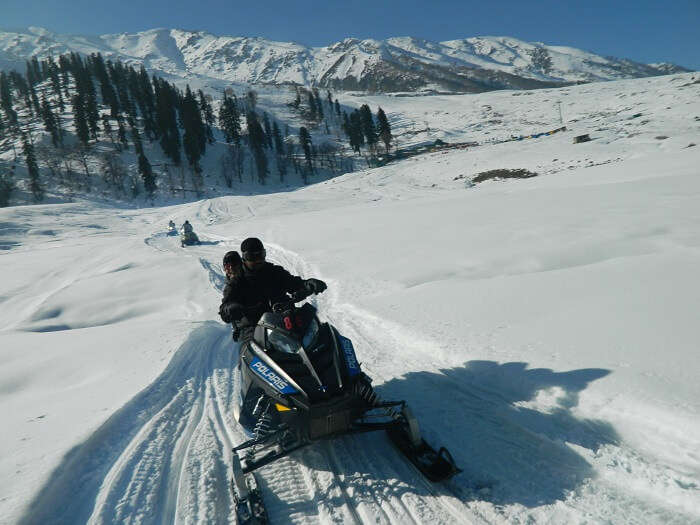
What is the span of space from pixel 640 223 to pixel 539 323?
20.9 feet

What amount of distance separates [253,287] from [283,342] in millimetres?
1232

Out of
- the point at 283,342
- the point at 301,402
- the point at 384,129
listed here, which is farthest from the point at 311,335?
the point at 384,129

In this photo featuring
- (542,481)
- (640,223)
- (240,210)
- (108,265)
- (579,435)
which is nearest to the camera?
(542,481)

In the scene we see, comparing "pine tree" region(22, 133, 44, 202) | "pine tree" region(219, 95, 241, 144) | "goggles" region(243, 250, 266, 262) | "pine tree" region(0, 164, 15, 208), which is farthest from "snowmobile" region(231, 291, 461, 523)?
"pine tree" region(219, 95, 241, 144)

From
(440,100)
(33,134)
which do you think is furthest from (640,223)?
(440,100)

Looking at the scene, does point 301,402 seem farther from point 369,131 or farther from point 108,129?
point 108,129

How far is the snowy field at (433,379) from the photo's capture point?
3035mm

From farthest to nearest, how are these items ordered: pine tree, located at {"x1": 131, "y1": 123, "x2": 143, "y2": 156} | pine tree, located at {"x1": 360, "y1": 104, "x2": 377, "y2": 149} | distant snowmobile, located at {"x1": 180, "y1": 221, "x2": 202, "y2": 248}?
pine tree, located at {"x1": 360, "y1": 104, "x2": 377, "y2": 149}, pine tree, located at {"x1": 131, "y1": 123, "x2": 143, "y2": 156}, distant snowmobile, located at {"x1": 180, "y1": 221, "x2": 202, "y2": 248}

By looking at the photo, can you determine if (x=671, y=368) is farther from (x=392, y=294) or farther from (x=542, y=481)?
(x=392, y=294)

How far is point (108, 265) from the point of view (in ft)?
50.4

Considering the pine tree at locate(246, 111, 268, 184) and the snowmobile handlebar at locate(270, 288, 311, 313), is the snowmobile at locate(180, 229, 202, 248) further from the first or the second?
the pine tree at locate(246, 111, 268, 184)

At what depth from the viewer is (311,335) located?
3.72 meters

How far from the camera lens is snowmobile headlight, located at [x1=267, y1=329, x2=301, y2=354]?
3580mm

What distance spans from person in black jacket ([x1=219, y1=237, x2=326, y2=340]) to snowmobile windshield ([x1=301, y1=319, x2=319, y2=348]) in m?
0.75
